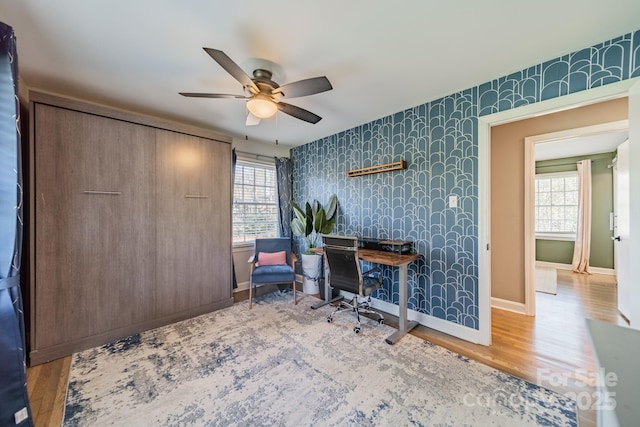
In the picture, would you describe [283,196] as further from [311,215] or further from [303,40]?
[303,40]

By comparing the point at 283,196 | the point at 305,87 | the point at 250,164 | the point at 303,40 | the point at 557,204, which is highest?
the point at 303,40

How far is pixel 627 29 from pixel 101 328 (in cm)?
485

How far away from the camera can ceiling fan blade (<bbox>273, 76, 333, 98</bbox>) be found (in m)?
1.72

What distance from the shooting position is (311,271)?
367 centimetres

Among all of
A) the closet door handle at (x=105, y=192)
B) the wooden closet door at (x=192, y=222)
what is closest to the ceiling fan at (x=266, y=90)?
the wooden closet door at (x=192, y=222)

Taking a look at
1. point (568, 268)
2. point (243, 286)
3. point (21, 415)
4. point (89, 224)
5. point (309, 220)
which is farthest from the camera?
point (568, 268)

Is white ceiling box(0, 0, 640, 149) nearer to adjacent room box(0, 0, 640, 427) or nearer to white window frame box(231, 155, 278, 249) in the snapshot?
adjacent room box(0, 0, 640, 427)

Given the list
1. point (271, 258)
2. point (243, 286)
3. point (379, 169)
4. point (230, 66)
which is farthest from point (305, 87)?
point (243, 286)

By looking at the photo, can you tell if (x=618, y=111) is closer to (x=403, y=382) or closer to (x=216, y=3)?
(x=403, y=382)

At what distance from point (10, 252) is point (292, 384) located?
1928mm

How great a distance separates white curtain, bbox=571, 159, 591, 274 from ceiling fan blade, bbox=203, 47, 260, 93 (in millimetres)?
6573

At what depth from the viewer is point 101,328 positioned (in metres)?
2.38

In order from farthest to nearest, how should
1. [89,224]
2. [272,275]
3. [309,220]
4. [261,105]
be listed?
[309,220] → [272,275] → [89,224] → [261,105]

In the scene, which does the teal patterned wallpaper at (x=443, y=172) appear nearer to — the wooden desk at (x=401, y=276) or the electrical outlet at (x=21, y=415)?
the wooden desk at (x=401, y=276)
